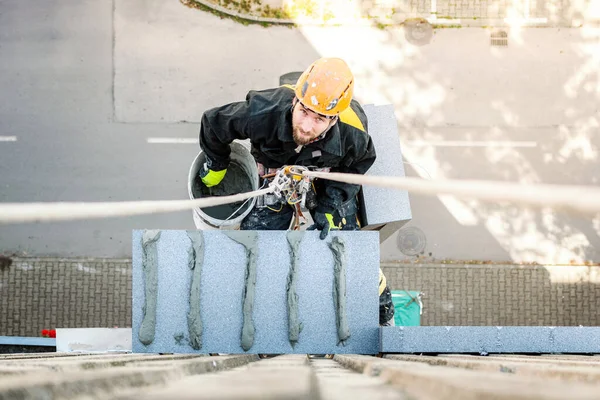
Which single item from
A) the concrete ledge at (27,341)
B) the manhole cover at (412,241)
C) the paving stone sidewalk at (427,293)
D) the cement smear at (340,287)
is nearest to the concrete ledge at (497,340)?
the cement smear at (340,287)

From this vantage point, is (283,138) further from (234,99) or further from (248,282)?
(234,99)

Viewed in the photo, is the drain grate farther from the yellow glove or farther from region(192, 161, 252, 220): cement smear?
the yellow glove

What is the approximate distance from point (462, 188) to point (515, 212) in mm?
7613

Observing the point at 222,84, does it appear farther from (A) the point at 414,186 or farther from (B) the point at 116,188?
(A) the point at 414,186

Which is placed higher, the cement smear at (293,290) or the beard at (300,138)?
the beard at (300,138)

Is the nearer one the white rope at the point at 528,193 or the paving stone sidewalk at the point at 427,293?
the white rope at the point at 528,193

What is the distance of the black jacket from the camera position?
16.3 ft

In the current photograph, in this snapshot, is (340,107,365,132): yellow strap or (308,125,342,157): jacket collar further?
(340,107,365,132): yellow strap

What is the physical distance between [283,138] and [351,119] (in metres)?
0.63

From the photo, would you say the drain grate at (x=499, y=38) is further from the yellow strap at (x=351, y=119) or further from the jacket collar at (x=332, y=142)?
the jacket collar at (x=332, y=142)

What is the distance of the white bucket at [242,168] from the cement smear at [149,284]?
0.72m

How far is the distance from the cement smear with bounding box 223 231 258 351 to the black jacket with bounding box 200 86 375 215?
0.83 m

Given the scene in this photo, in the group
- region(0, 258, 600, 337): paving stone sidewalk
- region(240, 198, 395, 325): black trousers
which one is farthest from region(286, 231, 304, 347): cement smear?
region(0, 258, 600, 337): paving stone sidewalk

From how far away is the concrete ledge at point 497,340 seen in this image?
4.45m
